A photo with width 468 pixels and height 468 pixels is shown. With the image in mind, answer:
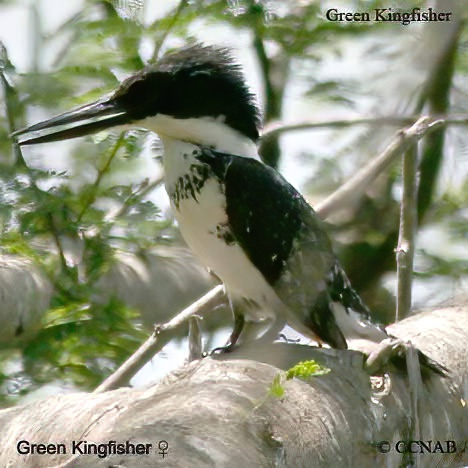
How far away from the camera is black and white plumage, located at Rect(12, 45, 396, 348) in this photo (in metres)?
2.88

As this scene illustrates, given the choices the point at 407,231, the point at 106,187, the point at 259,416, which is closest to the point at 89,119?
the point at 106,187

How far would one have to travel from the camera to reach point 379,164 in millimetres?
3029

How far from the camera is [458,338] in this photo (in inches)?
113

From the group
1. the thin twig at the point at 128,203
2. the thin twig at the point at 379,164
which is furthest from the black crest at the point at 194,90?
the thin twig at the point at 379,164

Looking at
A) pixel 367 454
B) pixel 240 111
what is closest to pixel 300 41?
pixel 240 111

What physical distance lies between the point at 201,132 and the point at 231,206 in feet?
0.92

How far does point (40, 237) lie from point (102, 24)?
2.07 feet

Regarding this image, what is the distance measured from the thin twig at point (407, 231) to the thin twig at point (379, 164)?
0.17 m

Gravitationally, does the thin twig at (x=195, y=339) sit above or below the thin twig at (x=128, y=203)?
below

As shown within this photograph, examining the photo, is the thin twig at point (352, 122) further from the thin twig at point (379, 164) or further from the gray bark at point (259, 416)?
the gray bark at point (259, 416)

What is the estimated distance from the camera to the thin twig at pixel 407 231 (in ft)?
10.4

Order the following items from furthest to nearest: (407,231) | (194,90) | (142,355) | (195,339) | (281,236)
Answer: (407,231)
(194,90)
(281,236)
(142,355)
(195,339)

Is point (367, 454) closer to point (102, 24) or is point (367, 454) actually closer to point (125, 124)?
point (125, 124)

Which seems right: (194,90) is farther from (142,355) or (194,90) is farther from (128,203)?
(142,355)
